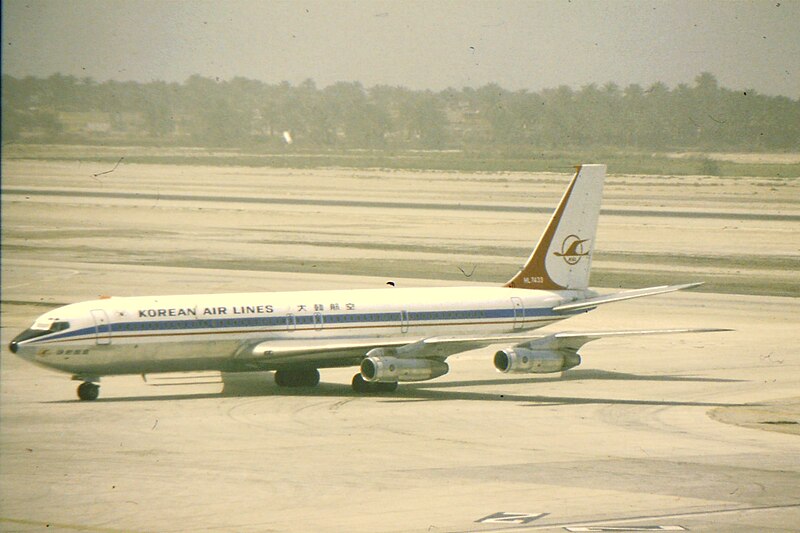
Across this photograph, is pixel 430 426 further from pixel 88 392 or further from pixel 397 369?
pixel 88 392

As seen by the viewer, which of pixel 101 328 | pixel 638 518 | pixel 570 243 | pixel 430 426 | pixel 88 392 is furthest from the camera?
pixel 570 243

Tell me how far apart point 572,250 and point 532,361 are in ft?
31.0

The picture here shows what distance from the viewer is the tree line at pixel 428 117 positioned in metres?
74.1

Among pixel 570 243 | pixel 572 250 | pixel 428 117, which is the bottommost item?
pixel 572 250

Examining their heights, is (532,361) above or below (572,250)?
below

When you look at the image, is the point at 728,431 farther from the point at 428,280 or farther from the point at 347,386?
the point at 428,280

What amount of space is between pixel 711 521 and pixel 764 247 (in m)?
70.8

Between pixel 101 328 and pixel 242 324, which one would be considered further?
pixel 242 324

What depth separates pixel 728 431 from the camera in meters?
39.4

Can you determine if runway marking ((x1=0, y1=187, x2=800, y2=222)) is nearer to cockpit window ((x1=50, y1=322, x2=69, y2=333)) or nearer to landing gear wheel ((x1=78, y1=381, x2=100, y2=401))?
landing gear wheel ((x1=78, y1=381, x2=100, y2=401))

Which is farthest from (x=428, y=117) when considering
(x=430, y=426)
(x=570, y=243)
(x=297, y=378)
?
(x=430, y=426)

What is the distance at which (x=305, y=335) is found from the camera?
4741 cm

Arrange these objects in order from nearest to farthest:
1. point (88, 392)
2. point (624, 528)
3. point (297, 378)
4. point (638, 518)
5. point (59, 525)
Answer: point (624, 528) < point (59, 525) < point (638, 518) < point (88, 392) < point (297, 378)

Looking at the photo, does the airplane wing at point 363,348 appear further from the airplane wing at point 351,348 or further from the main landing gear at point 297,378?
the main landing gear at point 297,378
